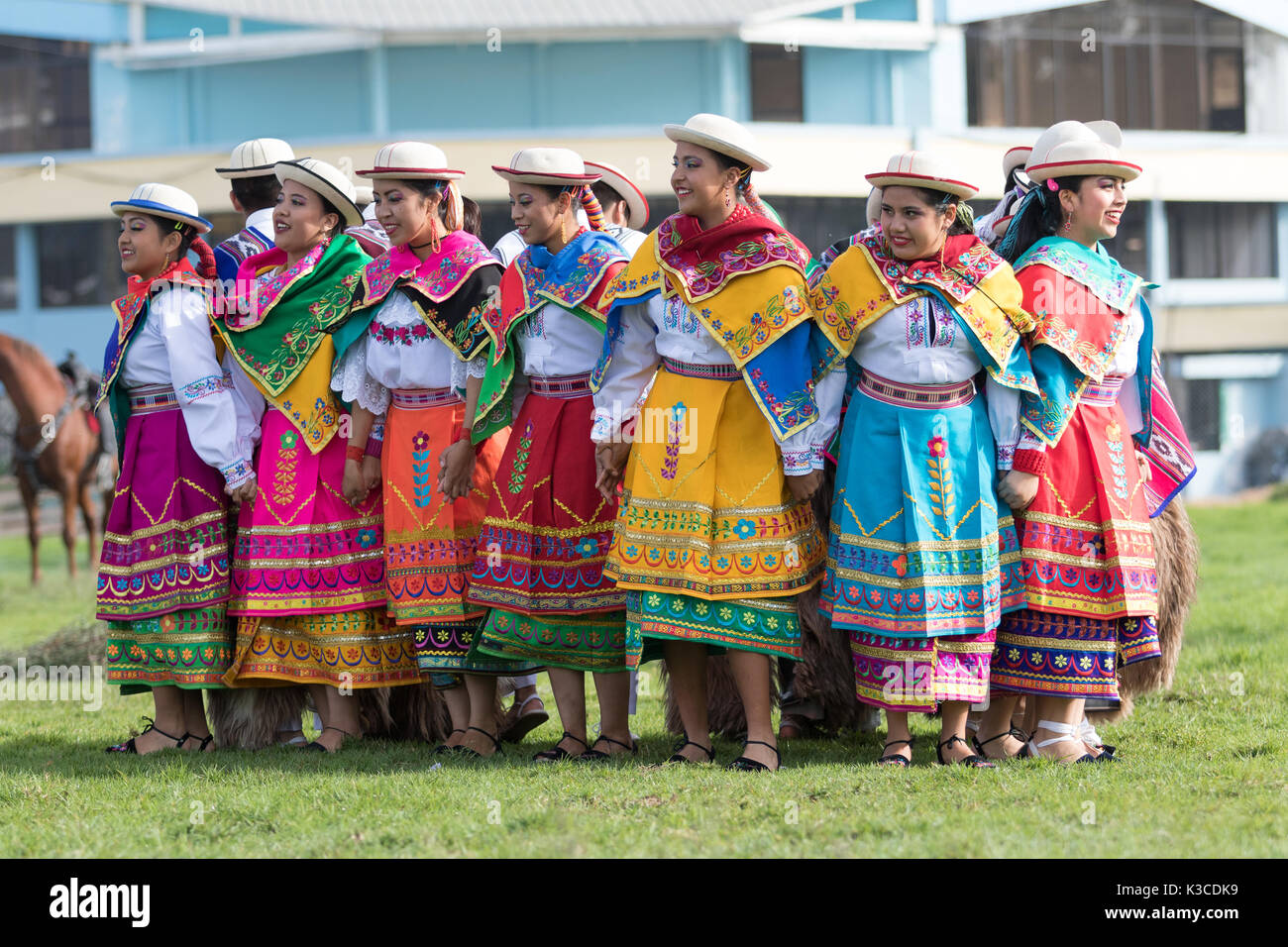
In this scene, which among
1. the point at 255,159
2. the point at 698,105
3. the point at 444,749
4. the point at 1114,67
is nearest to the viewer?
the point at 444,749

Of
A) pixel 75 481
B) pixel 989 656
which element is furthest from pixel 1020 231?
pixel 75 481

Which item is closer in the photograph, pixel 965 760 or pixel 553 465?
pixel 965 760

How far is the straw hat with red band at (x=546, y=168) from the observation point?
5469 mm

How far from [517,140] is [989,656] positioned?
17405 mm

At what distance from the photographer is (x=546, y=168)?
18.0 ft

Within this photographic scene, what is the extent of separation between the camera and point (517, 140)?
2158 cm

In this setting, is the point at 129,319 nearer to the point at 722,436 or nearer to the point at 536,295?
the point at 536,295

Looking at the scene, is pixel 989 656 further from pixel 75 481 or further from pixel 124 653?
pixel 75 481

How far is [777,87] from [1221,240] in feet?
26.7

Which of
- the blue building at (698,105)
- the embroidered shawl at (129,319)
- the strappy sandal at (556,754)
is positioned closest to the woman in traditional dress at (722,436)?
the strappy sandal at (556,754)

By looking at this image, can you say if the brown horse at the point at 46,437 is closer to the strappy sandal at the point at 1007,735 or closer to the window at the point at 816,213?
the strappy sandal at the point at 1007,735

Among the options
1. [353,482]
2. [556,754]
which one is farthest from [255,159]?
[556,754]

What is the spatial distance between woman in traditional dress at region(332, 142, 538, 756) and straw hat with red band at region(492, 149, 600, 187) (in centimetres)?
40

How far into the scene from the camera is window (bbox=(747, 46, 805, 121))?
77.8 feet
